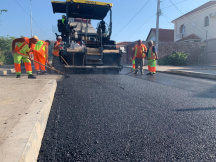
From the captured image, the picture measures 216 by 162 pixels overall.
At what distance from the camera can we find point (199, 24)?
2538 centimetres

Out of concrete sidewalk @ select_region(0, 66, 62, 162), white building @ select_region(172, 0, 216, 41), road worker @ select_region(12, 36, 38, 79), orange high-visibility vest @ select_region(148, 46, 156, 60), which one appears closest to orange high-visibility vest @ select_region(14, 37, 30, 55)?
road worker @ select_region(12, 36, 38, 79)

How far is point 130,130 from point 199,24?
89.9 feet

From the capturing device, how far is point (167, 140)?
1950 millimetres

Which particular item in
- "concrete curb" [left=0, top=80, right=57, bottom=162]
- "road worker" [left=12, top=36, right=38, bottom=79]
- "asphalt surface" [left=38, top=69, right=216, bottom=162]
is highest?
"road worker" [left=12, top=36, right=38, bottom=79]

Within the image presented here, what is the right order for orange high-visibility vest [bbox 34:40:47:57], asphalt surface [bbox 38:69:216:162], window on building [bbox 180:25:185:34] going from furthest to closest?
1. window on building [bbox 180:25:185:34]
2. orange high-visibility vest [bbox 34:40:47:57]
3. asphalt surface [bbox 38:69:216:162]

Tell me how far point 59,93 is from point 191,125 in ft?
8.90

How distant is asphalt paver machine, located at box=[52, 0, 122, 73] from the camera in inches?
301

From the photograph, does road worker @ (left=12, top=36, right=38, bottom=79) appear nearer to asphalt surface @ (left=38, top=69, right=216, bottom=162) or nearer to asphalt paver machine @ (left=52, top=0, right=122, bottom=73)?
asphalt paver machine @ (left=52, top=0, right=122, bottom=73)

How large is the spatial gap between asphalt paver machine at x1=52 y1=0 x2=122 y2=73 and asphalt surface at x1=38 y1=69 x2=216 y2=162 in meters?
4.27

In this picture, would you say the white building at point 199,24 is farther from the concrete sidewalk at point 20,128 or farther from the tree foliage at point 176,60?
the concrete sidewalk at point 20,128

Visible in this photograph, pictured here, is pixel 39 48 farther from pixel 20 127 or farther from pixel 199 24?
pixel 199 24

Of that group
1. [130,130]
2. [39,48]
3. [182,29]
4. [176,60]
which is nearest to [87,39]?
[39,48]

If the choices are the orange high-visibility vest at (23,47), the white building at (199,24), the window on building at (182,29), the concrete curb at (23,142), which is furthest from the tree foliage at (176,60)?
the concrete curb at (23,142)

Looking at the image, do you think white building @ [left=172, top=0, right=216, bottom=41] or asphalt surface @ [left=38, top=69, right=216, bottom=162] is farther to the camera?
white building @ [left=172, top=0, right=216, bottom=41]
